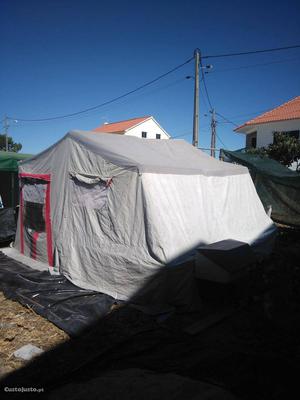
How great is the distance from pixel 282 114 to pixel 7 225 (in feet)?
63.9

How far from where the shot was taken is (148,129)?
39.0 meters

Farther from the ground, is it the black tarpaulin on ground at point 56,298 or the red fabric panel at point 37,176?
the red fabric panel at point 37,176

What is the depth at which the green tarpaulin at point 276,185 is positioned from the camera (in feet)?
36.1

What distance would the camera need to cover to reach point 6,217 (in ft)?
25.5

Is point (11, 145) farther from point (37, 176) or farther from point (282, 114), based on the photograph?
point (37, 176)

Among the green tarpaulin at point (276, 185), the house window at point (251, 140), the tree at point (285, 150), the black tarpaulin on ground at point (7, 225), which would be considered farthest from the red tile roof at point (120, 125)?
the black tarpaulin on ground at point (7, 225)

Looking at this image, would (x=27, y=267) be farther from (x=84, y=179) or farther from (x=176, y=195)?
(x=176, y=195)

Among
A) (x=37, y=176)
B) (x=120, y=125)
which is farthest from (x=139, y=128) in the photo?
(x=37, y=176)

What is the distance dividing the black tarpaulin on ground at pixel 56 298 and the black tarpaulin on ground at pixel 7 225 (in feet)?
5.91

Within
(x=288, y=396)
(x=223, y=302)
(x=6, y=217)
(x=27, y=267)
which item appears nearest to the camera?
(x=288, y=396)

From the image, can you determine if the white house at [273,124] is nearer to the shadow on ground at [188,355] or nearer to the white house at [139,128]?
the white house at [139,128]

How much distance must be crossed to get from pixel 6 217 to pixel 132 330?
16.8ft


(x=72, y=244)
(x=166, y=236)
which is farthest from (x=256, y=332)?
(x=72, y=244)

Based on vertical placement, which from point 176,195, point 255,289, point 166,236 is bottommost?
point 255,289
